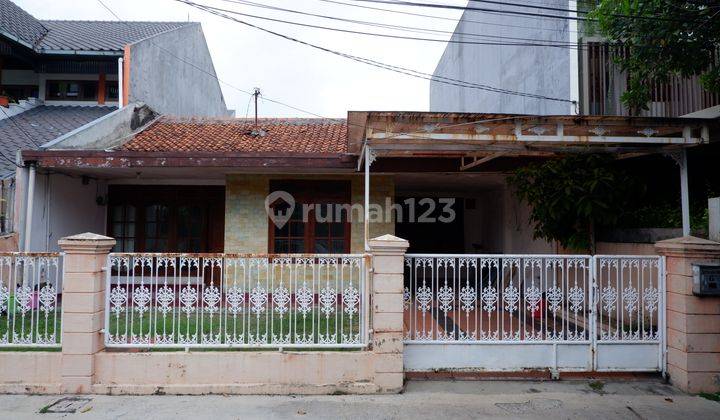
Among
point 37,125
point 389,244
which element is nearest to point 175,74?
point 37,125

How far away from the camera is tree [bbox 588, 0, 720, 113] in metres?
6.11

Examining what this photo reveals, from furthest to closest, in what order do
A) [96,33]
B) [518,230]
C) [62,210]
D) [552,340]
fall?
[96,33] < [518,230] < [62,210] < [552,340]

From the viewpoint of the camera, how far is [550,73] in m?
10.5

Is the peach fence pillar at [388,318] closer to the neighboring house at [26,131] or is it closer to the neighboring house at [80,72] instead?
the neighboring house at [26,131]

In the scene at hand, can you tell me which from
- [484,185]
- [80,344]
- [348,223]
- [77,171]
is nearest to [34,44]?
[77,171]

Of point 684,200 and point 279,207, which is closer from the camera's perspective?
point 684,200

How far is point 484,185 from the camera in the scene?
36.8ft

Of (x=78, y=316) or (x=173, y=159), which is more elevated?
(x=173, y=159)

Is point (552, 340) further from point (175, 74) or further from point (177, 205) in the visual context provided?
point (175, 74)

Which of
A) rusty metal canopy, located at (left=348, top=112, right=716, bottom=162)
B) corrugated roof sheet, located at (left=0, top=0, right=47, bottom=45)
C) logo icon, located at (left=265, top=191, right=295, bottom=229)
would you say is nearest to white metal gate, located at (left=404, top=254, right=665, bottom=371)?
rusty metal canopy, located at (left=348, top=112, right=716, bottom=162)

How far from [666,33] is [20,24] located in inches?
609

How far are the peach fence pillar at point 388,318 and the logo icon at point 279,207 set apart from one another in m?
4.75

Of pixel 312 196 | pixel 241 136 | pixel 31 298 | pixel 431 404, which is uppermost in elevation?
pixel 241 136

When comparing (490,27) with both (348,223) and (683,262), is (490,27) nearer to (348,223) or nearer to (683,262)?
(348,223)
